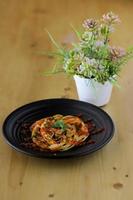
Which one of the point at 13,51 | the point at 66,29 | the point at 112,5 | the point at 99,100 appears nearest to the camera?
the point at 99,100

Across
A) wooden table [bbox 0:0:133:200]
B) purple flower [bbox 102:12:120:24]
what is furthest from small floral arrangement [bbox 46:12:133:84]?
wooden table [bbox 0:0:133:200]

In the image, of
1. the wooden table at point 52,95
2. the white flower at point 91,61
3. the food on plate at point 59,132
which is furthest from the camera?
the white flower at point 91,61

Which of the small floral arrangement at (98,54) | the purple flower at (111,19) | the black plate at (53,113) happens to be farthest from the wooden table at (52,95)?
the purple flower at (111,19)

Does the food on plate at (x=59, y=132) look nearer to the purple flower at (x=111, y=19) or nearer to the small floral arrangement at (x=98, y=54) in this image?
the small floral arrangement at (x=98, y=54)

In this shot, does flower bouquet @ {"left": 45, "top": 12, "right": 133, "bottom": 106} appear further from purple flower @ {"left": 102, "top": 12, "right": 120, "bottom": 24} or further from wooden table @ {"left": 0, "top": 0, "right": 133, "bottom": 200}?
wooden table @ {"left": 0, "top": 0, "right": 133, "bottom": 200}

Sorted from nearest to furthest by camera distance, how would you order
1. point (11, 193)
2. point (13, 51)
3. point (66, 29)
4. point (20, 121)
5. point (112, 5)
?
1. point (11, 193)
2. point (20, 121)
3. point (13, 51)
4. point (66, 29)
5. point (112, 5)

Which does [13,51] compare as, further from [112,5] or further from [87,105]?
[112,5]

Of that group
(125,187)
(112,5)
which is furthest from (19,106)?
(112,5)
